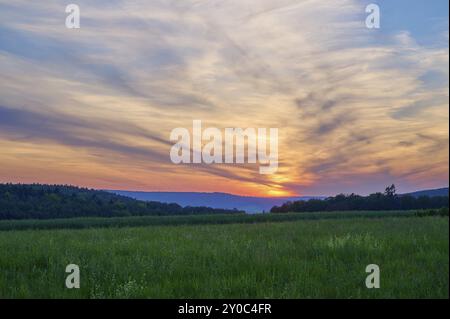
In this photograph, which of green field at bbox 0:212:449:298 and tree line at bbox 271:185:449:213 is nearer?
green field at bbox 0:212:449:298

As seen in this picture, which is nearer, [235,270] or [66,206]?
[235,270]

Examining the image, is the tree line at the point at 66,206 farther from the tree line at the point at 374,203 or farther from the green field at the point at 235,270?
the green field at the point at 235,270

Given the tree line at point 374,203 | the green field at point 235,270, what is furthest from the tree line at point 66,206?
the green field at point 235,270

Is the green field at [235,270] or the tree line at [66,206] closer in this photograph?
the green field at [235,270]

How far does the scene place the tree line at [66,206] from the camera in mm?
58312

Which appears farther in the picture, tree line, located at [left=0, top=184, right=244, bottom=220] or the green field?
tree line, located at [left=0, top=184, right=244, bottom=220]

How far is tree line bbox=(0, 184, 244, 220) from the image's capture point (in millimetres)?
58312

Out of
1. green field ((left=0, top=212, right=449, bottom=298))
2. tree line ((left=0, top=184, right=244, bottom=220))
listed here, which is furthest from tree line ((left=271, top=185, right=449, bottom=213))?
green field ((left=0, top=212, right=449, bottom=298))

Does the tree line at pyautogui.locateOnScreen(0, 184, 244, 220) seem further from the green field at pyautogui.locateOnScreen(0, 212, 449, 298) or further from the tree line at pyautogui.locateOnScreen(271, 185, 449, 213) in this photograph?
the green field at pyautogui.locateOnScreen(0, 212, 449, 298)

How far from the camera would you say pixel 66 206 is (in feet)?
208

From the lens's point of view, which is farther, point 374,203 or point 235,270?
point 374,203

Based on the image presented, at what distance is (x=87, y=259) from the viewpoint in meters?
10.1

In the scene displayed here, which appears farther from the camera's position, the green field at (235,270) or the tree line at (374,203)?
the tree line at (374,203)
